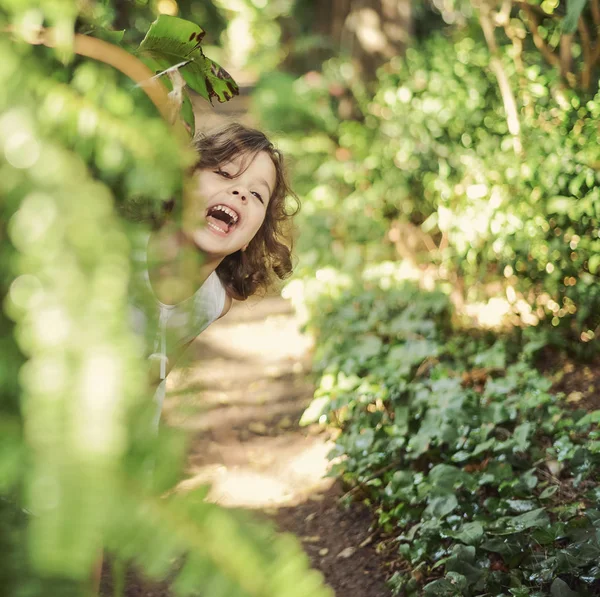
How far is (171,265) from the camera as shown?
58 cm

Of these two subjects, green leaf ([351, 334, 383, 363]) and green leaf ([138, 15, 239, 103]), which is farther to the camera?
green leaf ([351, 334, 383, 363])

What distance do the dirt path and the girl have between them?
0.42m

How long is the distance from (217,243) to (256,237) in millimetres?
680

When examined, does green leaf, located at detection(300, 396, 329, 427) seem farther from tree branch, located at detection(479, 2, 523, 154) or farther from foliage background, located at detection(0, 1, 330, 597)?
foliage background, located at detection(0, 1, 330, 597)

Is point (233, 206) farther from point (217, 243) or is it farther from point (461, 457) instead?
point (461, 457)

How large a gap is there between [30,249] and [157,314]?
144 mm

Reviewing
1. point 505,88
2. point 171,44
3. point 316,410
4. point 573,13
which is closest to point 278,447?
point 316,410

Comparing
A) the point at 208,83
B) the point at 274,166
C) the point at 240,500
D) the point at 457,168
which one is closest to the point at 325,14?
the point at 457,168

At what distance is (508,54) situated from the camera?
5.03 meters

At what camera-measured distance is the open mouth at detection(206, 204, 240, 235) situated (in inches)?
66.1

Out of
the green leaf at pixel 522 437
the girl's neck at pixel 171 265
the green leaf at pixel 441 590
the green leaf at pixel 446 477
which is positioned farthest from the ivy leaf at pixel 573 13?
the girl's neck at pixel 171 265

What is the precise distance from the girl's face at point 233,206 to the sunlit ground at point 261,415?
989mm

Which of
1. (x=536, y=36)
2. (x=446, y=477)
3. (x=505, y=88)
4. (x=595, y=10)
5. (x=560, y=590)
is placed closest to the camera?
(x=560, y=590)

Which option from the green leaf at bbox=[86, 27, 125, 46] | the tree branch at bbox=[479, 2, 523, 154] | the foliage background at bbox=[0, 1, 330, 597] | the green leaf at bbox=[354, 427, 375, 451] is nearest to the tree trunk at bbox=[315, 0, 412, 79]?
the tree branch at bbox=[479, 2, 523, 154]
